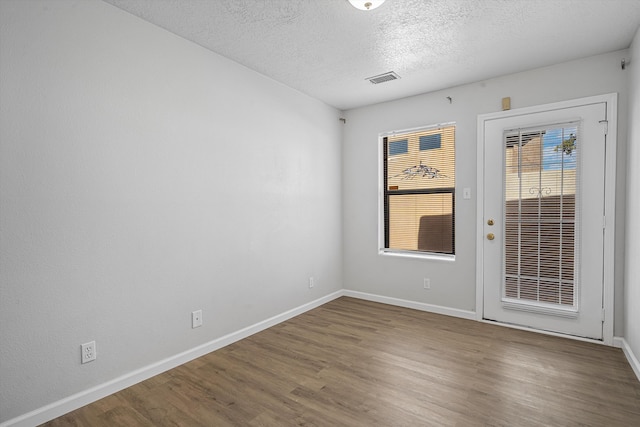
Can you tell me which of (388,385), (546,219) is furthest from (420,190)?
(388,385)

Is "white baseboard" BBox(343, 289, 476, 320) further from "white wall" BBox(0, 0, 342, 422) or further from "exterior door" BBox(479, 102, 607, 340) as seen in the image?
"white wall" BBox(0, 0, 342, 422)

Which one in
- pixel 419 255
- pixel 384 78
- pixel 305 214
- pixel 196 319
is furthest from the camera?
pixel 419 255

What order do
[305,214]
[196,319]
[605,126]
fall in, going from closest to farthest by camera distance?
[196,319] → [605,126] → [305,214]

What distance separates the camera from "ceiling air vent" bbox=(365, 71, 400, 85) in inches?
130

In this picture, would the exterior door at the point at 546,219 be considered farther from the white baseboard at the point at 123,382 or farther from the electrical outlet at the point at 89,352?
the electrical outlet at the point at 89,352

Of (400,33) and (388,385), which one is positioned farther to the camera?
(400,33)

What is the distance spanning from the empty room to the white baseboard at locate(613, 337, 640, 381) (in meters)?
0.03

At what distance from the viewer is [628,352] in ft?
8.59

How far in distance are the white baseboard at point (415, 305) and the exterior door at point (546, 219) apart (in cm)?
24

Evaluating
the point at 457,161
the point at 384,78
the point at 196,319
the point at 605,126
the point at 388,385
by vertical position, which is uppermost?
the point at 384,78

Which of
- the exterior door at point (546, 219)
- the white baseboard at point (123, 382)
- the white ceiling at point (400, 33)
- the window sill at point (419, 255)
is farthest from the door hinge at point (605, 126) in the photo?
the white baseboard at point (123, 382)

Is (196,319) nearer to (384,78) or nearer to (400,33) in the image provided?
(400,33)

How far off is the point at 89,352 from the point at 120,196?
1.04 metres

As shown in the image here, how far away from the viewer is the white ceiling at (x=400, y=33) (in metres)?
2.22
